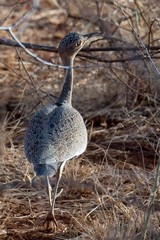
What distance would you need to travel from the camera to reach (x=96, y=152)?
21.6 feet

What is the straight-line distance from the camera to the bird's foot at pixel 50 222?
17.3 feet

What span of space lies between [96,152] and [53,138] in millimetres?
1603

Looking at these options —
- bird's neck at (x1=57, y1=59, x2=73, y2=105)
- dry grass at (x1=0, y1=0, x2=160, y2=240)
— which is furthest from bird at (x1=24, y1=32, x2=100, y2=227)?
dry grass at (x1=0, y1=0, x2=160, y2=240)

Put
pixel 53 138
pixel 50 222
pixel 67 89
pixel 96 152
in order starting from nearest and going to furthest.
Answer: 1. pixel 53 138
2. pixel 50 222
3. pixel 67 89
4. pixel 96 152

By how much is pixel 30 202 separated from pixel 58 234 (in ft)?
1.75

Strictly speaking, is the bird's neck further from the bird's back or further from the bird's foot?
the bird's foot

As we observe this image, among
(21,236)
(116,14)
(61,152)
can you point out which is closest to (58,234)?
(21,236)

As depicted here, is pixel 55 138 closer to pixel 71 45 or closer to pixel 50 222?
pixel 50 222

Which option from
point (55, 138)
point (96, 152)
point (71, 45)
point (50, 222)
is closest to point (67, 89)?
point (71, 45)

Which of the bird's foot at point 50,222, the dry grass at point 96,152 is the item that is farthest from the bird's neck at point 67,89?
the bird's foot at point 50,222

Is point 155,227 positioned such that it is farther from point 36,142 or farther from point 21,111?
point 21,111

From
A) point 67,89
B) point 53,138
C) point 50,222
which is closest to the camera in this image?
point 53,138

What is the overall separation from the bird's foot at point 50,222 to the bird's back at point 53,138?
1.46ft

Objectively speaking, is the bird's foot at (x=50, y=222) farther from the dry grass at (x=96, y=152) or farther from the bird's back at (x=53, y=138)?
the bird's back at (x=53, y=138)
